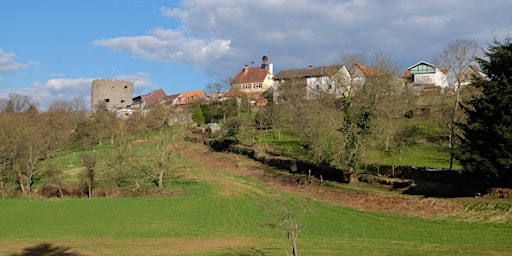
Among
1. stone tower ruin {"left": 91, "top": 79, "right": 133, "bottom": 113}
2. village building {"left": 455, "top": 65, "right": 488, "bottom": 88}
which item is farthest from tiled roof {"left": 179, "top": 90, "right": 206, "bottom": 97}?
village building {"left": 455, "top": 65, "right": 488, "bottom": 88}

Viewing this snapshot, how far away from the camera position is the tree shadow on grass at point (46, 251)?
22.0 metres

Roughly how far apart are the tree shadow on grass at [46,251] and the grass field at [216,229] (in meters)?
0.06

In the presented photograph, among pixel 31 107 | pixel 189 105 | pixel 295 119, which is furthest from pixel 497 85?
pixel 31 107

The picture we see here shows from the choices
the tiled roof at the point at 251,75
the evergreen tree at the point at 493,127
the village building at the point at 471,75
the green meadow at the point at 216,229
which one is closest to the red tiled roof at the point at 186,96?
the tiled roof at the point at 251,75

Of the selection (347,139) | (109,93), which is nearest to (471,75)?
(347,139)

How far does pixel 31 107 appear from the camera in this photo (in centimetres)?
10025

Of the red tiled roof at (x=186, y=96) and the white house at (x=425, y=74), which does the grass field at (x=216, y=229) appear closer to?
the white house at (x=425, y=74)

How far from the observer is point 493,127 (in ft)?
92.7

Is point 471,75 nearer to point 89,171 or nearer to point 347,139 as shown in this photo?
point 347,139

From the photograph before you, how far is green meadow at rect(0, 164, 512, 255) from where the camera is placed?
70.4 ft

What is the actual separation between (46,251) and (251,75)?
91.2m

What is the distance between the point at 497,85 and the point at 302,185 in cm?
2024

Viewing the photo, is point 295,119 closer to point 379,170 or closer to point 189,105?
point 379,170

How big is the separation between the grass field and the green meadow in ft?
0.16
